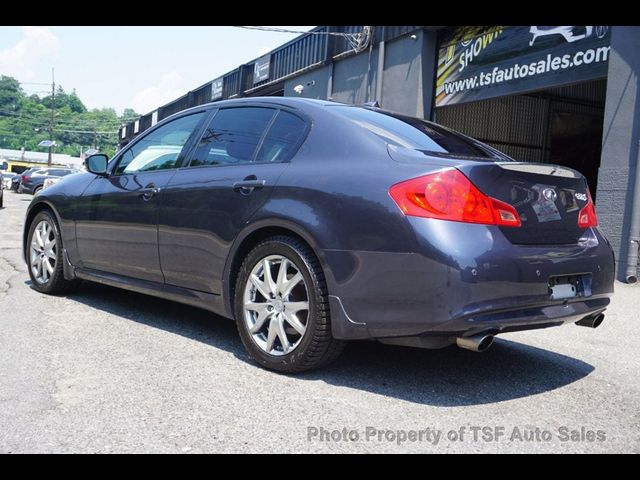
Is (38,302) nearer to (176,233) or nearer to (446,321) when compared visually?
(176,233)

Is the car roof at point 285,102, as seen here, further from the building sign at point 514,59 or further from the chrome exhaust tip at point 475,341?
the building sign at point 514,59

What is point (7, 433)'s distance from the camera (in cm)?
254

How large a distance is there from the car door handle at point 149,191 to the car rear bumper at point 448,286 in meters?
1.70

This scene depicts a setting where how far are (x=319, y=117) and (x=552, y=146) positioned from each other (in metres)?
15.1

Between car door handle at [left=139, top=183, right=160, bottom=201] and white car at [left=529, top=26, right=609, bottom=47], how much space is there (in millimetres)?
7642

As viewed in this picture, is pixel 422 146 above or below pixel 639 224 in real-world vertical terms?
above

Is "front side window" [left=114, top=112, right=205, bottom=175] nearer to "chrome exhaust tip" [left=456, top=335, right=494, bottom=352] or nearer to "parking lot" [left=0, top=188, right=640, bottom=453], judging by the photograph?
"parking lot" [left=0, top=188, right=640, bottom=453]

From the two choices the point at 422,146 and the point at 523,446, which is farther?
the point at 422,146

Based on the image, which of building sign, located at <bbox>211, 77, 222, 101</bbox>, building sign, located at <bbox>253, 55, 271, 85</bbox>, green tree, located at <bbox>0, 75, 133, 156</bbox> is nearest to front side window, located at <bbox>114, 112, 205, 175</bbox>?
building sign, located at <bbox>253, 55, 271, 85</bbox>

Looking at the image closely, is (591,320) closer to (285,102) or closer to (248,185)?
(248,185)

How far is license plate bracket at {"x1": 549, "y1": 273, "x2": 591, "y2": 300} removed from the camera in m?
3.21

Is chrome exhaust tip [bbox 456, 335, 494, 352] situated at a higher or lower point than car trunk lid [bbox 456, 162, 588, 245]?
lower
